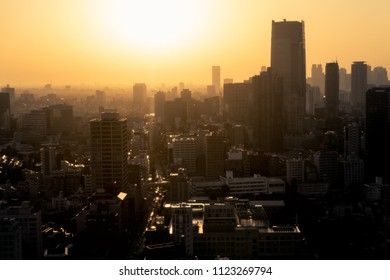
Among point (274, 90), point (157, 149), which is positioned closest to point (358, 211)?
point (157, 149)

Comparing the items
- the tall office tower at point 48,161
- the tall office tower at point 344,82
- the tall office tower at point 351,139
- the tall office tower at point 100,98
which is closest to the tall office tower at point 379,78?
the tall office tower at point 351,139

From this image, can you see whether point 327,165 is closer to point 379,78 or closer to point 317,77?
point 379,78

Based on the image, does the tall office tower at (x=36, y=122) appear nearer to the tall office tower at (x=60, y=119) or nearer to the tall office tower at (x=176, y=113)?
the tall office tower at (x=60, y=119)

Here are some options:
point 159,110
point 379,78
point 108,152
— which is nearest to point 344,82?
point 379,78

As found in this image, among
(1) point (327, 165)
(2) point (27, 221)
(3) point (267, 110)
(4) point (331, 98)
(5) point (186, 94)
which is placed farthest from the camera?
(4) point (331, 98)

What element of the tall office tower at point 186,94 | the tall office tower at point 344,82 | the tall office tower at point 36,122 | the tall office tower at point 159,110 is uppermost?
the tall office tower at point 344,82
